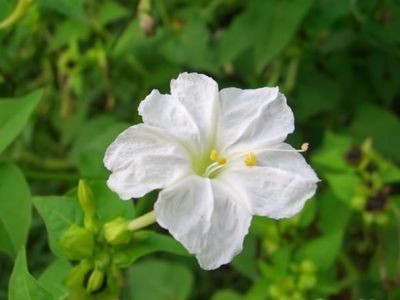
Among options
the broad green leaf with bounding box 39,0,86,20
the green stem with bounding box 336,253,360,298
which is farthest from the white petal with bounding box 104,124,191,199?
the green stem with bounding box 336,253,360,298

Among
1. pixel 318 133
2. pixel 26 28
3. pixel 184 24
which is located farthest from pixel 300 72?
pixel 26 28

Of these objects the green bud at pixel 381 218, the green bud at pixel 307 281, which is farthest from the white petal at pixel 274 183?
the green bud at pixel 381 218

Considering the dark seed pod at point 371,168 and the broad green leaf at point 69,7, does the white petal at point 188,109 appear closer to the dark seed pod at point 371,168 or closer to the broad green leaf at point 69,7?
the broad green leaf at point 69,7

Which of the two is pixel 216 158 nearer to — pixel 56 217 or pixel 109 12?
pixel 56 217

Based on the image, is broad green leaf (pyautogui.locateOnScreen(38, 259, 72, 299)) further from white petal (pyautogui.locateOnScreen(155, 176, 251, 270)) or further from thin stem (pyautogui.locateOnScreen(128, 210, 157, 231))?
white petal (pyautogui.locateOnScreen(155, 176, 251, 270))

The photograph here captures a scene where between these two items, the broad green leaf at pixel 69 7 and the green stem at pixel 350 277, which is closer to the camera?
the broad green leaf at pixel 69 7
